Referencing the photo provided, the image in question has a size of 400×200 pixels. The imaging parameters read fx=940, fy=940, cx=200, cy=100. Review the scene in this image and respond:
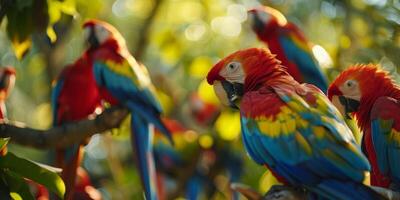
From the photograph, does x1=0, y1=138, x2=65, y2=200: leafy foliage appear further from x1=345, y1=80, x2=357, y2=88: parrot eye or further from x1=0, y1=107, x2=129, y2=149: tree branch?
x1=345, y1=80, x2=357, y2=88: parrot eye

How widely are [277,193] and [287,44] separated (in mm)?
1981

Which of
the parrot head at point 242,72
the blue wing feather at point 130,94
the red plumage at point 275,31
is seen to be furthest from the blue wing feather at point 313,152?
the red plumage at point 275,31

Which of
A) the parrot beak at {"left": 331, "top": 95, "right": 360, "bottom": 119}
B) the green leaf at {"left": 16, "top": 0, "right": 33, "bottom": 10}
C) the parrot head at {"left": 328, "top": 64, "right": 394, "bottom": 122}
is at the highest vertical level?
the green leaf at {"left": 16, "top": 0, "right": 33, "bottom": 10}

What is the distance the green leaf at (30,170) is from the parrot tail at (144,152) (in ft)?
3.19

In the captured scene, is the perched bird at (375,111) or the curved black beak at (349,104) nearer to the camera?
the perched bird at (375,111)

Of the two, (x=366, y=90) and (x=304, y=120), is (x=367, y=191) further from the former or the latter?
(x=366, y=90)

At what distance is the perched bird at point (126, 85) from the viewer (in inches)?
173

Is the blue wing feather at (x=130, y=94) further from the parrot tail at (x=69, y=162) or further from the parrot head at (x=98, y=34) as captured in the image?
the parrot tail at (x=69, y=162)

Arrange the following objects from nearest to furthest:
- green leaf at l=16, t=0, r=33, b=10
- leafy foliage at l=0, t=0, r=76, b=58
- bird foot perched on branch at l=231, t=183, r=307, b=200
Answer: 1. bird foot perched on branch at l=231, t=183, r=307, b=200
2. green leaf at l=16, t=0, r=33, b=10
3. leafy foliage at l=0, t=0, r=76, b=58

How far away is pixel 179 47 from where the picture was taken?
591 centimetres

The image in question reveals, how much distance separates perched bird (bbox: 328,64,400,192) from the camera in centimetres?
312

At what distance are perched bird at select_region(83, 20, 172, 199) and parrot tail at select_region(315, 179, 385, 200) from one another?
141 cm

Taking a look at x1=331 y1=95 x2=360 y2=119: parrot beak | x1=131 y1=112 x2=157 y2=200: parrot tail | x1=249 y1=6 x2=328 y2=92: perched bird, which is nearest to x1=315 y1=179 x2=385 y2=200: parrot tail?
x1=331 y1=95 x2=360 y2=119: parrot beak

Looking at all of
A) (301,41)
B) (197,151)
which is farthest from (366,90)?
(197,151)
